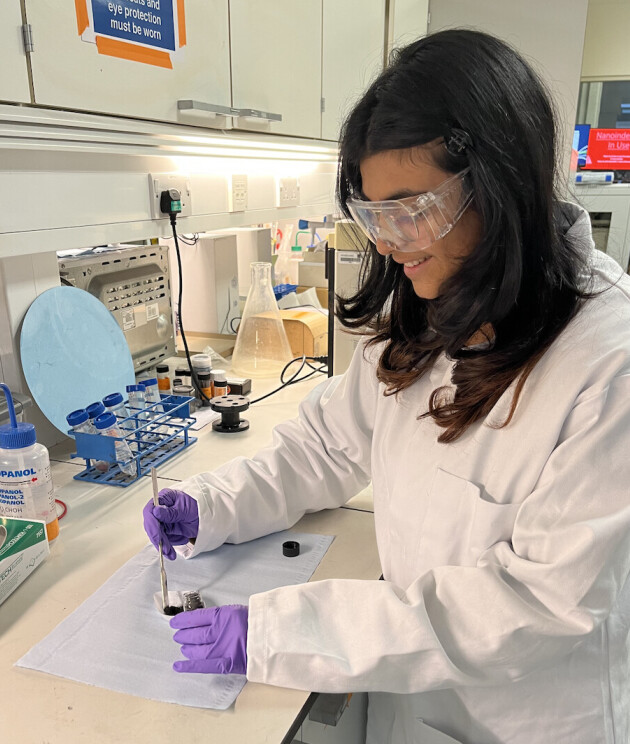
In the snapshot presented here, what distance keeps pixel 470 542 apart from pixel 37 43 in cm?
97

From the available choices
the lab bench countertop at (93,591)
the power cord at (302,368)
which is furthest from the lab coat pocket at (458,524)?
the power cord at (302,368)

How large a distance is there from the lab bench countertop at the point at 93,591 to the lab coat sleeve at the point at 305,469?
0.19 ft

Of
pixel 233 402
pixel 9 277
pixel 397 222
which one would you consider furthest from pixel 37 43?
pixel 233 402

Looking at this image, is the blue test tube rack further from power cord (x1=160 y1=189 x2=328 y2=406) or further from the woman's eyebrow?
the woman's eyebrow

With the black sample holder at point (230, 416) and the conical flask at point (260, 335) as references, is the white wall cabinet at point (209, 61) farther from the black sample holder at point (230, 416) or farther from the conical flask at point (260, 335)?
the black sample holder at point (230, 416)

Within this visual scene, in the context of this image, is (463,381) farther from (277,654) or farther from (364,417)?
(277,654)

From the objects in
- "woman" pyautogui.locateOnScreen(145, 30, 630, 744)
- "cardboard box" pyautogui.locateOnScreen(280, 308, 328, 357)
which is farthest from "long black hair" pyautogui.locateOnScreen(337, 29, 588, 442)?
"cardboard box" pyautogui.locateOnScreen(280, 308, 328, 357)

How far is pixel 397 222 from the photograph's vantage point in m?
0.80

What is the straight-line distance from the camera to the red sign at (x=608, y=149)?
364 cm

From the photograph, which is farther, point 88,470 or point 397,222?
point 88,470

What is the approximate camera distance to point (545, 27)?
246 centimetres

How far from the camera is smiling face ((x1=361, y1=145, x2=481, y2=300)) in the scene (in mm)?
759

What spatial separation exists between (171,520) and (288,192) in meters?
1.30

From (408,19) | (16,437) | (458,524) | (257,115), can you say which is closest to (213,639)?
(458,524)
